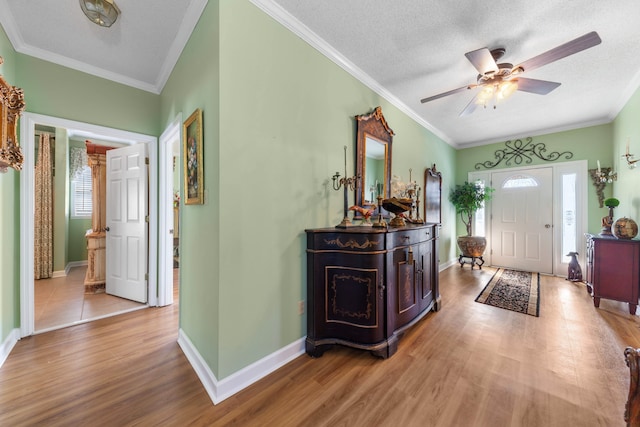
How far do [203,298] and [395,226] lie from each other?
5.50 ft

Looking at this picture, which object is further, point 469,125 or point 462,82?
point 469,125

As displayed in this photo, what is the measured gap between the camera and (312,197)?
2.06 m

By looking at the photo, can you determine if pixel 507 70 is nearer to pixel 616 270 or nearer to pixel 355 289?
pixel 355 289

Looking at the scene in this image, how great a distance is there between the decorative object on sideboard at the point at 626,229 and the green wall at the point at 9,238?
19.4ft

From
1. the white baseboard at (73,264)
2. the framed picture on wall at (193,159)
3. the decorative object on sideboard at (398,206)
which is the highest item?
the framed picture on wall at (193,159)

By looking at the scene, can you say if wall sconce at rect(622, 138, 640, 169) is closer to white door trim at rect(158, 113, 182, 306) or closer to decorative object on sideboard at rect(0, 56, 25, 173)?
white door trim at rect(158, 113, 182, 306)

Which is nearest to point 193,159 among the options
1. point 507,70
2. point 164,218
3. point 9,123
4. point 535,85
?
point 9,123

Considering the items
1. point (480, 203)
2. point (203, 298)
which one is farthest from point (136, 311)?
point (480, 203)

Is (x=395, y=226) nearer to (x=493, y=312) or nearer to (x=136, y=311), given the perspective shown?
(x=493, y=312)

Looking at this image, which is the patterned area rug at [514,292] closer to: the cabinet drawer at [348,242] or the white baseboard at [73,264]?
the cabinet drawer at [348,242]

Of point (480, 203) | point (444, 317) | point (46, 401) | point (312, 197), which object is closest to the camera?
point (46, 401)

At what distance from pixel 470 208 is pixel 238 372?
4941 millimetres

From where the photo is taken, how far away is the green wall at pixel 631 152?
2.81m

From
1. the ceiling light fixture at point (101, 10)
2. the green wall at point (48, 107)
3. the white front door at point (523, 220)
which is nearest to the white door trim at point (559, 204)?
the white front door at point (523, 220)
